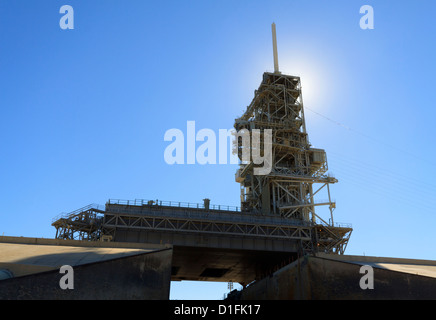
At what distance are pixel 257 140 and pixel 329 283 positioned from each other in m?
35.4

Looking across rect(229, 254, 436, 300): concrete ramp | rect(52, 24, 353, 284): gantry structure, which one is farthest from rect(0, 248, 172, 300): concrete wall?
rect(52, 24, 353, 284): gantry structure

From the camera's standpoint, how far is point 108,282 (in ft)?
65.7

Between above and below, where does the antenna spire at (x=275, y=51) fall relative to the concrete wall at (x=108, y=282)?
above

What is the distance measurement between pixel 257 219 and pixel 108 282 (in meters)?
28.3

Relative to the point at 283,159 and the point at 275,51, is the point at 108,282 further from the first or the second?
the point at 275,51

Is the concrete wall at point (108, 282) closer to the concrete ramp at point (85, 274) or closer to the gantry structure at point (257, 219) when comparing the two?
the concrete ramp at point (85, 274)

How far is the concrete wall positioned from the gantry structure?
1977 centimetres

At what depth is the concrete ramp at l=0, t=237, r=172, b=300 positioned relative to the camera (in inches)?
691

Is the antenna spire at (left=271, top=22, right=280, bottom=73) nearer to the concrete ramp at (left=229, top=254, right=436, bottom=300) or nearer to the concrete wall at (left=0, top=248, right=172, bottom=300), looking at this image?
the concrete ramp at (left=229, top=254, right=436, bottom=300)

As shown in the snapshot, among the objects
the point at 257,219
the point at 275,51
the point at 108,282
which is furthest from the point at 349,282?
the point at 275,51

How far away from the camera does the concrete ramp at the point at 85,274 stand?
17547 mm

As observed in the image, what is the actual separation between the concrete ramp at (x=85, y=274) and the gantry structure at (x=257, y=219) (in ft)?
54.4

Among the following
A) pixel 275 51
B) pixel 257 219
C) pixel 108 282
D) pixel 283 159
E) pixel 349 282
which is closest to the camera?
pixel 108 282

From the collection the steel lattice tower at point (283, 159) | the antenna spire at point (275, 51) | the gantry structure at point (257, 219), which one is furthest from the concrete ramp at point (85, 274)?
the antenna spire at point (275, 51)
